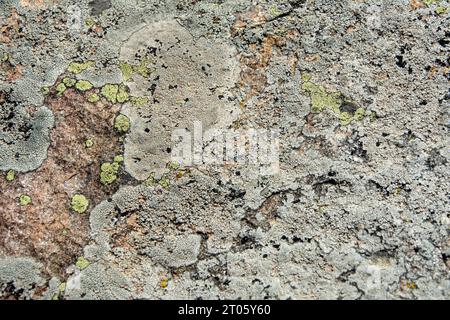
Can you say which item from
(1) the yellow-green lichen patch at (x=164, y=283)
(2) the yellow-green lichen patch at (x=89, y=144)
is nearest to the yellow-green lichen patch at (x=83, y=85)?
(2) the yellow-green lichen patch at (x=89, y=144)

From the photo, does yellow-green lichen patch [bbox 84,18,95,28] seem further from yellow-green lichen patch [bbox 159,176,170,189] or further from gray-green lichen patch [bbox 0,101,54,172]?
yellow-green lichen patch [bbox 159,176,170,189]

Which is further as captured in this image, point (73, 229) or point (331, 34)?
point (331, 34)

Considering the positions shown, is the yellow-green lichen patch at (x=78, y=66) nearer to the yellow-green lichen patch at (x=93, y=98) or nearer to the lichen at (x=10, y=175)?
the yellow-green lichen patch at (x=93, y=98)

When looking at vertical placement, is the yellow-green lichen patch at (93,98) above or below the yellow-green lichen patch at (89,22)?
below

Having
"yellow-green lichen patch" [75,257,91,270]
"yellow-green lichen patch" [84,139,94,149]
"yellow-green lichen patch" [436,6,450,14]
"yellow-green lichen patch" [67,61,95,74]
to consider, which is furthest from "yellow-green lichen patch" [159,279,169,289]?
"yellow-green lichen patch" [436,6,450,14]

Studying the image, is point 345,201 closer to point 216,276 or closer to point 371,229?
point 371,229

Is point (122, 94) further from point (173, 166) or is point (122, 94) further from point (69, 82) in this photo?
point (173, 166)
